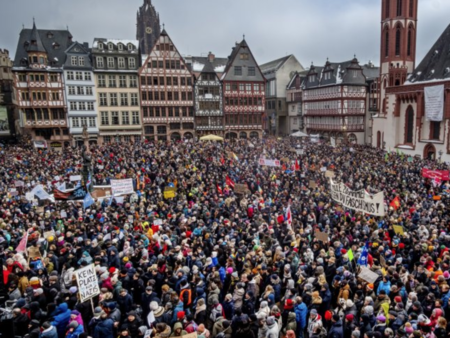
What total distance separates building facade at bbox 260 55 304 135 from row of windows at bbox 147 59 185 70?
Answer: 2343cm

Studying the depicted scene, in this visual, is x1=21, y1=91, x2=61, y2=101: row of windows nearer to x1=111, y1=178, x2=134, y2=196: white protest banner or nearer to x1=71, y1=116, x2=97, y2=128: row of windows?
x1=71, y1=116, x2=97, y2=128: row of windows

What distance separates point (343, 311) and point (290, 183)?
1601 centimetres

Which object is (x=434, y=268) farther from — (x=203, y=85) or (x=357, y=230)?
(x=203, y=85)

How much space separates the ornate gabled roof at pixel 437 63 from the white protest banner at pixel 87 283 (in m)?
40.6

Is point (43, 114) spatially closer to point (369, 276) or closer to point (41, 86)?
point (41, 86)

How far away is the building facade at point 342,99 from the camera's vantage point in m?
54.8

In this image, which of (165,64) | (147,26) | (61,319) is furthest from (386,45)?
(147,26)

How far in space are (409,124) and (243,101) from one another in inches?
885

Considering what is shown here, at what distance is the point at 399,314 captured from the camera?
795 cm

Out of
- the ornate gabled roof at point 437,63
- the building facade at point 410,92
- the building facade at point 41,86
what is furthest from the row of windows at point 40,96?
the ornate gabled roof at point 437,63

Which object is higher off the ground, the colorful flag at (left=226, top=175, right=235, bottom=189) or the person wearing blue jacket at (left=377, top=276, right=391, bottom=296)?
the colorful flag at (left=226, top=175, right=235, bottom=189)

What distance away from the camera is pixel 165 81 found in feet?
166

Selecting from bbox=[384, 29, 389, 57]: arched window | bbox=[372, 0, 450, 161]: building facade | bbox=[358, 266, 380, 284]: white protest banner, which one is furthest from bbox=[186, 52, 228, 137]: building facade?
bbox=[358, 266, 380, 284]: white protest banner

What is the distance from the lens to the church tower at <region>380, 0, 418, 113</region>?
4944cm
